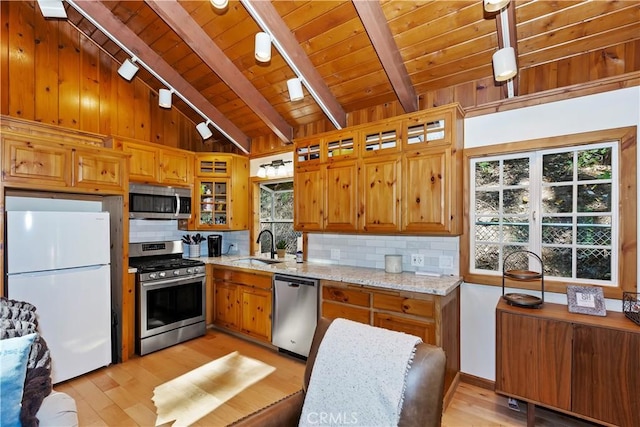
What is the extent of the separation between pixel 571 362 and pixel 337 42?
2985 mm

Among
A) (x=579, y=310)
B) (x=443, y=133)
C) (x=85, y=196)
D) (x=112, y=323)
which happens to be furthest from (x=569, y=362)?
(x=85, y=196)

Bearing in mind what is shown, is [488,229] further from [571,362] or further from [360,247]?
[360,247]

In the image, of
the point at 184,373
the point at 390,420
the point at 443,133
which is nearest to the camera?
the point at 390,420

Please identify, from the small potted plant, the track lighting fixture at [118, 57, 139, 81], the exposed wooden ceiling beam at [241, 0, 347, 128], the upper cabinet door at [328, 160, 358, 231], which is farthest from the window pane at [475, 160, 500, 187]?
the track lighting fixture at [118, 57, 139, 81]

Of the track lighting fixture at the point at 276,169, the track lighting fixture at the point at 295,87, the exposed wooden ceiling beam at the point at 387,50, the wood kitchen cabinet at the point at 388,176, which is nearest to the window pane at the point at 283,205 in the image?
the track lighting fixture at the point at 276,169

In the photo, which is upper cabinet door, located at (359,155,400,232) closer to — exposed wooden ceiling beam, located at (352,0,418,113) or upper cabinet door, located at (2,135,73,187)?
exposed wooden ceiling beam, located at (352,0,418,113)

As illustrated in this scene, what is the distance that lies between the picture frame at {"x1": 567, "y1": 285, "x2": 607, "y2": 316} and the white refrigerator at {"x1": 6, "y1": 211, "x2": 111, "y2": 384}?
3.92 meters

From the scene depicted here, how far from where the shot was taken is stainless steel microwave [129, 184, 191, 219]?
11.9 feet

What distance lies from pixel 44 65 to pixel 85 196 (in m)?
1.47

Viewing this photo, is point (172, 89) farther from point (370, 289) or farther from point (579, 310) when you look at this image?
point (579, 310)

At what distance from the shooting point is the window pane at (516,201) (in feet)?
8.68

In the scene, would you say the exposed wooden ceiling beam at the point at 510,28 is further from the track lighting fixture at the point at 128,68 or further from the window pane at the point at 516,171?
the track lighting fixture at the point at 128,68

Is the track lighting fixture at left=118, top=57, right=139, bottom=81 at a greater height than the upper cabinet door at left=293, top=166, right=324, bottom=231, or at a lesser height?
greater

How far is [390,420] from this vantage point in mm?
1178
